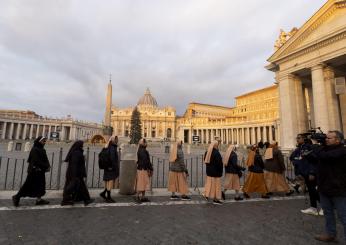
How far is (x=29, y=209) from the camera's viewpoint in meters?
5.65

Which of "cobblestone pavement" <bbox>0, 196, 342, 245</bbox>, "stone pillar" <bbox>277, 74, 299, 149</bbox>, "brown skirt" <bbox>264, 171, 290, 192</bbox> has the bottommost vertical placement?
"cobblestone pavement" <bbox>0, 196, 342, 245</bbox>

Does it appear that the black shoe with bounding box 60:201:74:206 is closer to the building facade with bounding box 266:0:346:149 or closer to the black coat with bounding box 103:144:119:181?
the black coat with bounding box 103:144:119:181

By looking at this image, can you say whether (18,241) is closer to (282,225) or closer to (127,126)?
(282,225)

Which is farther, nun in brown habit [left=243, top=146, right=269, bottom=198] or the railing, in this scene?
the railing

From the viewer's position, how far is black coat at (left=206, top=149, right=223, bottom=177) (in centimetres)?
677

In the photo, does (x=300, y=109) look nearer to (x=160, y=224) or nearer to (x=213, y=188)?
(x=213, y=188)

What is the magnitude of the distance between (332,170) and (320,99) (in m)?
13.8

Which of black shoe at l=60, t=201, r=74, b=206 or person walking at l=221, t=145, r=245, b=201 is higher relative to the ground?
person walking at l=221, t=145, r=245, b=201

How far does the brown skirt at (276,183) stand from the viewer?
7965mm

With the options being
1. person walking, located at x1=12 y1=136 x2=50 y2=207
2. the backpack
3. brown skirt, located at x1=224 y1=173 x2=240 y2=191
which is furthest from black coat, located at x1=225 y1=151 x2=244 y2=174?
person walking, located at x1=12 y1=136 x2=50 y2=207

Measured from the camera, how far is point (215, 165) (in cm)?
679

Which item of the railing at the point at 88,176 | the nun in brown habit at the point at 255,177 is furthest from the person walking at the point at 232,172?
the railing at the point at 88,176

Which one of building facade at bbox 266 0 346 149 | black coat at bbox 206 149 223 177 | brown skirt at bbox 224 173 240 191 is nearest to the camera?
black coat at bbox 206 149 223 177

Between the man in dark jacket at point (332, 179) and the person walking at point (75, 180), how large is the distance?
5674 mm
